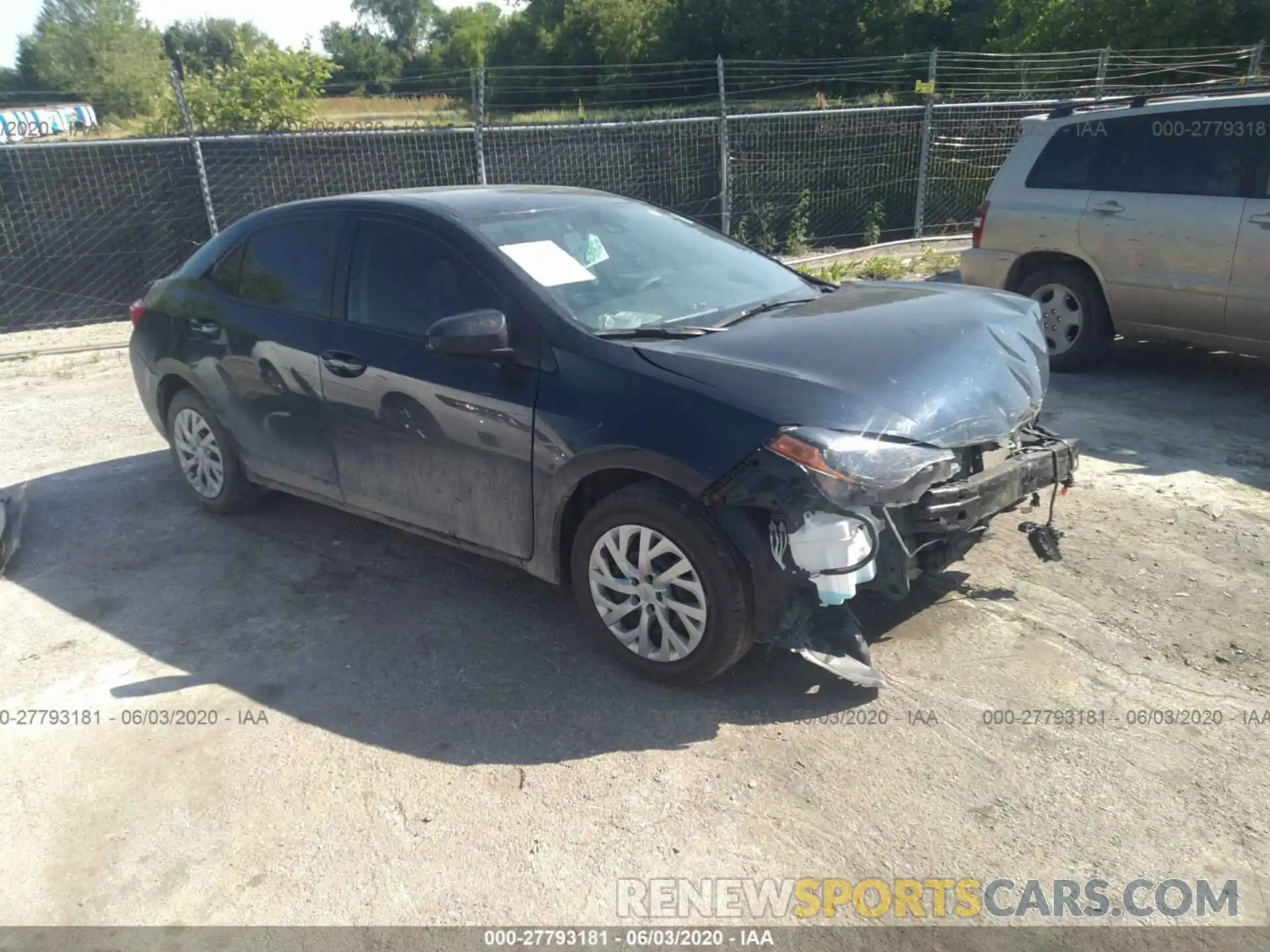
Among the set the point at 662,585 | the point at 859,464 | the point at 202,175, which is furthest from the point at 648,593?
the point at 202,175

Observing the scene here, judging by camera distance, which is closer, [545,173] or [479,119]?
[479,119]

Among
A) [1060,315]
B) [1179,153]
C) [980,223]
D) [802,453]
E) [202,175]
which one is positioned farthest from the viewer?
[202,175]

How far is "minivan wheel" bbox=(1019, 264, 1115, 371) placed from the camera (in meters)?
7.44

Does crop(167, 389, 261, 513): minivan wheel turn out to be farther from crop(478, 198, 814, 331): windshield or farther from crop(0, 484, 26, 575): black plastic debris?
crop(478, 198, 814, 331): windshield

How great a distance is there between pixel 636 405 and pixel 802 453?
0.66 m

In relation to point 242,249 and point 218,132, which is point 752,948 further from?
point 218,132

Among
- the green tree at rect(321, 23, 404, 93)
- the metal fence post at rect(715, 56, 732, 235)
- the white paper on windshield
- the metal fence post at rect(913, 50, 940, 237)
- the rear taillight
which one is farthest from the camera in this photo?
the green tree at rect(321, 23, 404, 93)

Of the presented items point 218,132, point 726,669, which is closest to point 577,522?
point 726,669

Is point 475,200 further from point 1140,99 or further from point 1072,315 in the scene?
point 1140,99

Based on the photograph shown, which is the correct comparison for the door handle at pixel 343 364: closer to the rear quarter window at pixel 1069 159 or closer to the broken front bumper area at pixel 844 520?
the broken front bumper area at pixel 844 520

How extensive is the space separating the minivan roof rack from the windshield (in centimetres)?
378

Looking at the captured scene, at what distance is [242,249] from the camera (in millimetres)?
5402

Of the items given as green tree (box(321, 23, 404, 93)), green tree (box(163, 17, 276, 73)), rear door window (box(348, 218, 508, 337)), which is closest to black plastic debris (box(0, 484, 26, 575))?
rear door window (box(348, 218, 508, 337))

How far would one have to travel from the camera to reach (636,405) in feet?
12.2
